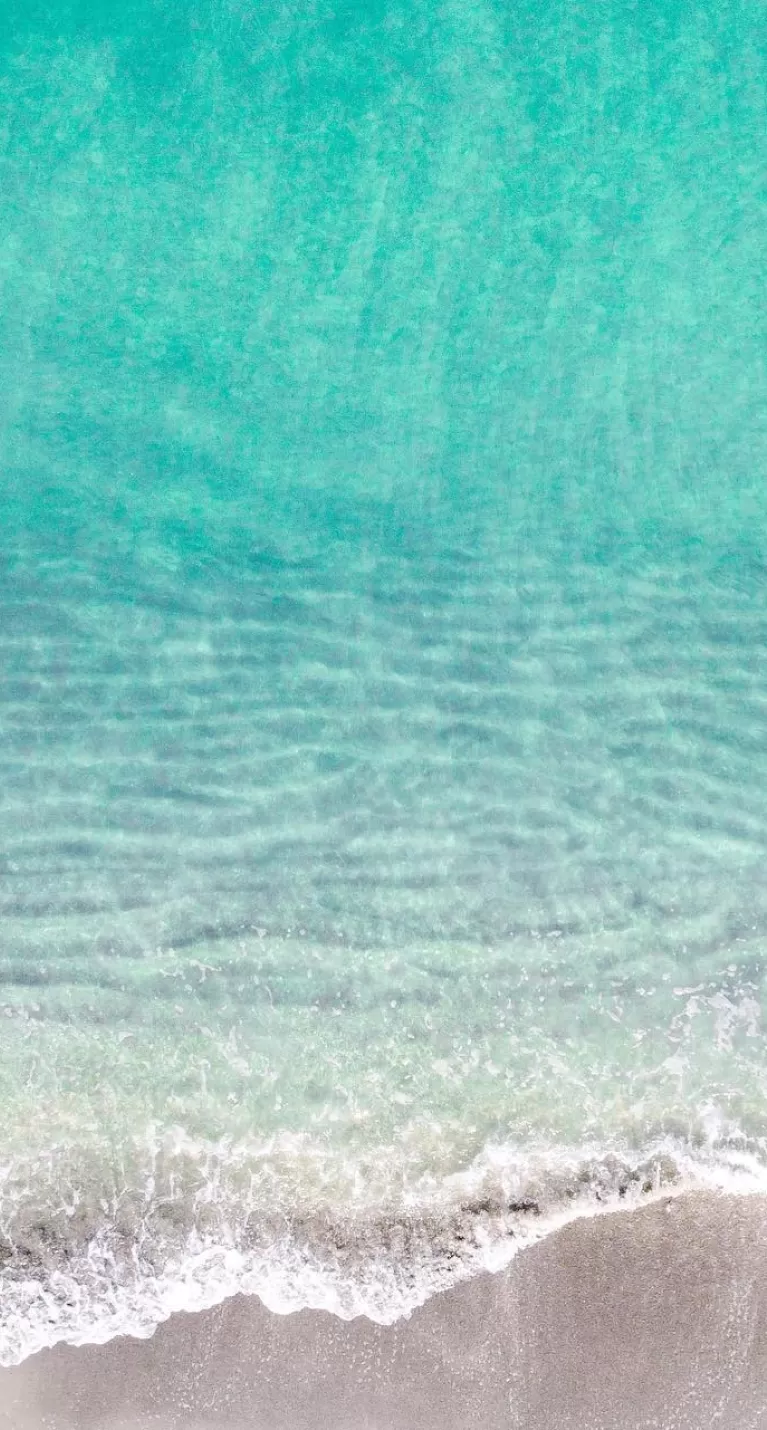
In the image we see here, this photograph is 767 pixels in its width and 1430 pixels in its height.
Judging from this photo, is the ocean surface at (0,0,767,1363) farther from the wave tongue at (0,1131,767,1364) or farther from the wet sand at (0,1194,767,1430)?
the wet sand at (0,1194,767,1430)

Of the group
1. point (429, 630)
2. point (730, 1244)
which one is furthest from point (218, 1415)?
point (429, 630)

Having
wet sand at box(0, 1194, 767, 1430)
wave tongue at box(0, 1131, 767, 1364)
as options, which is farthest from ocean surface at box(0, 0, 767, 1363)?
wet sand at box(0, 1194, 767, 1430)

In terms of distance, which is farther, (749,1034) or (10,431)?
(10,431)

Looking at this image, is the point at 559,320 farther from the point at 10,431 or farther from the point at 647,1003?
the point at 647,1003

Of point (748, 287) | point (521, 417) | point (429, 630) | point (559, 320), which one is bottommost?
point (429, 630)

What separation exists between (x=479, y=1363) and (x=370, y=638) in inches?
137

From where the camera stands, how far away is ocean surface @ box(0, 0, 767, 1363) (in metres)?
4.36

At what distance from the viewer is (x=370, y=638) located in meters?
4.84

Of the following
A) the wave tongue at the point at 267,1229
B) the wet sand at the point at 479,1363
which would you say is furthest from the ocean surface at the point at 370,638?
the wet sand at the point at 479,1363

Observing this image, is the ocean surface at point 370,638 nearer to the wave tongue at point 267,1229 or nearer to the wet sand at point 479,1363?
the wave tongue at point 267,1229

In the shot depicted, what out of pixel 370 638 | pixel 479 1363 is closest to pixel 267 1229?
pixel 479 1363

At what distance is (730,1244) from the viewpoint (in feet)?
13.9

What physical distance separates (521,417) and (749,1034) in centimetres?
338

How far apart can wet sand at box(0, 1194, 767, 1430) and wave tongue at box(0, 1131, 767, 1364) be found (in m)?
0.11
